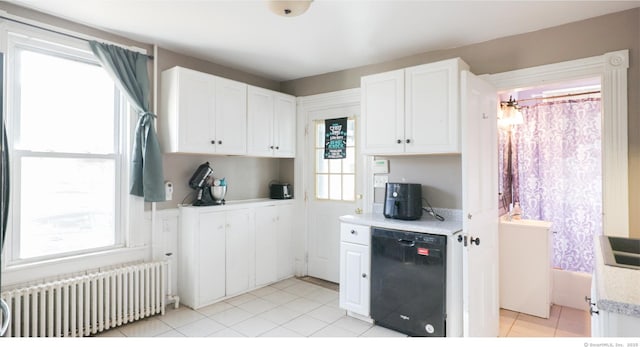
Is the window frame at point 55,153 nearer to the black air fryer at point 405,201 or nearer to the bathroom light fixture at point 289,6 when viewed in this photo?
the bathroom light fixture at point 289,6

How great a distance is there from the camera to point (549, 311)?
305cm

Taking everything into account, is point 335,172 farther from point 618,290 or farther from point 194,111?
point 618,290

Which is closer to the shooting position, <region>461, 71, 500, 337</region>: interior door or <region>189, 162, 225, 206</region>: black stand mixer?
<region>461, 71, 500, 337</region>: interior door

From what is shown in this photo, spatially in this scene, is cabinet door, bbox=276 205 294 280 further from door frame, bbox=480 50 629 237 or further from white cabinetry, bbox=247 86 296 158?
door frame, bbox=480 50 629 237

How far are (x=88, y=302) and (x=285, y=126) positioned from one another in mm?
2496

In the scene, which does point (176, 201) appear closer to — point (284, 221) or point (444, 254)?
point (284, 221)

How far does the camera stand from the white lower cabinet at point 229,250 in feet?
10.3

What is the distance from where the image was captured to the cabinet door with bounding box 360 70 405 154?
2875 millimetres

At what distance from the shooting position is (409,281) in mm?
2596

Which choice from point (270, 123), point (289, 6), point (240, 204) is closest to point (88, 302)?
point (240, 204)

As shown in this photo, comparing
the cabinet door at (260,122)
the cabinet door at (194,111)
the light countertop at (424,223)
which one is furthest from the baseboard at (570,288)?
the cabinet door at (194,111)

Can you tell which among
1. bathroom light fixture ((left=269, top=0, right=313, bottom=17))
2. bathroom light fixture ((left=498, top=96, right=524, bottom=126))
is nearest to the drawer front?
bathroom light fixture ((left=269, top=0, right=313, bottom=17))

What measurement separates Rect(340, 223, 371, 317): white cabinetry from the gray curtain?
167 cm

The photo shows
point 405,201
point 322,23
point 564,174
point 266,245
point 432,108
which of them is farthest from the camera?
point 266,245
